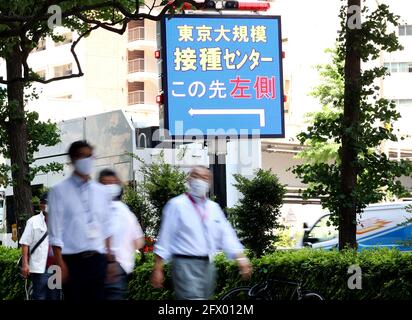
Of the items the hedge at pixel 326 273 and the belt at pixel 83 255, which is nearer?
the belt at pixel 83 255

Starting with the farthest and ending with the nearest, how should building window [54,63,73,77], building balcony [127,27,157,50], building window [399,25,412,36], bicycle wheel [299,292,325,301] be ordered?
building window [54,63,73,77] → building balcony [127,27,157,50] → building window [399,25,412,36] → bicycle wheel [299,292,325,301]

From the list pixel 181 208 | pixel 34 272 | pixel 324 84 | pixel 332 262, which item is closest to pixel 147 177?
pixel 34 272

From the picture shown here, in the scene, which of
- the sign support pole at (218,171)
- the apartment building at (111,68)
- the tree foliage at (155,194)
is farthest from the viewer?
the apartment building at (111,68)

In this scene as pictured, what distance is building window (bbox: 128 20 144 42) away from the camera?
60125 millimetres

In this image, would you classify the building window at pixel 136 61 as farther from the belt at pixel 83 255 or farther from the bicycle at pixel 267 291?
the belt at pixel 83 255

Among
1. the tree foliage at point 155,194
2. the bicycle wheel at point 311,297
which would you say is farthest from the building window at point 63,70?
the bicycle wheel at point 311,297

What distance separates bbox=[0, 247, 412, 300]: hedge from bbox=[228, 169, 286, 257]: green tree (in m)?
0.52

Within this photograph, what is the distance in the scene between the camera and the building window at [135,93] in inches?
2379

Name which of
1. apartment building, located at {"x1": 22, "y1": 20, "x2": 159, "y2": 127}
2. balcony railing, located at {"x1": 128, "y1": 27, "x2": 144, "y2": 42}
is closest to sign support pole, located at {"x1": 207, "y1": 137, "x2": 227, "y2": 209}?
apartment building, located at {"x1": 22, "y1": 20, "x2": 159, "y2": 127}

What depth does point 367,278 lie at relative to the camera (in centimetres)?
1102

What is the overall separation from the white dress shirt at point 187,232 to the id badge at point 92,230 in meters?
1.13

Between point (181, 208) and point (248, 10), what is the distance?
632 inches

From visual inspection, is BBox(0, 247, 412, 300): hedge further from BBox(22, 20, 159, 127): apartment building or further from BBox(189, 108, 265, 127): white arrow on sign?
BBox(22, 20, 159, 127): apartment building

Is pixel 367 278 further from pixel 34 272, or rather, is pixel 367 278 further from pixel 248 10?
pixel 248 10
